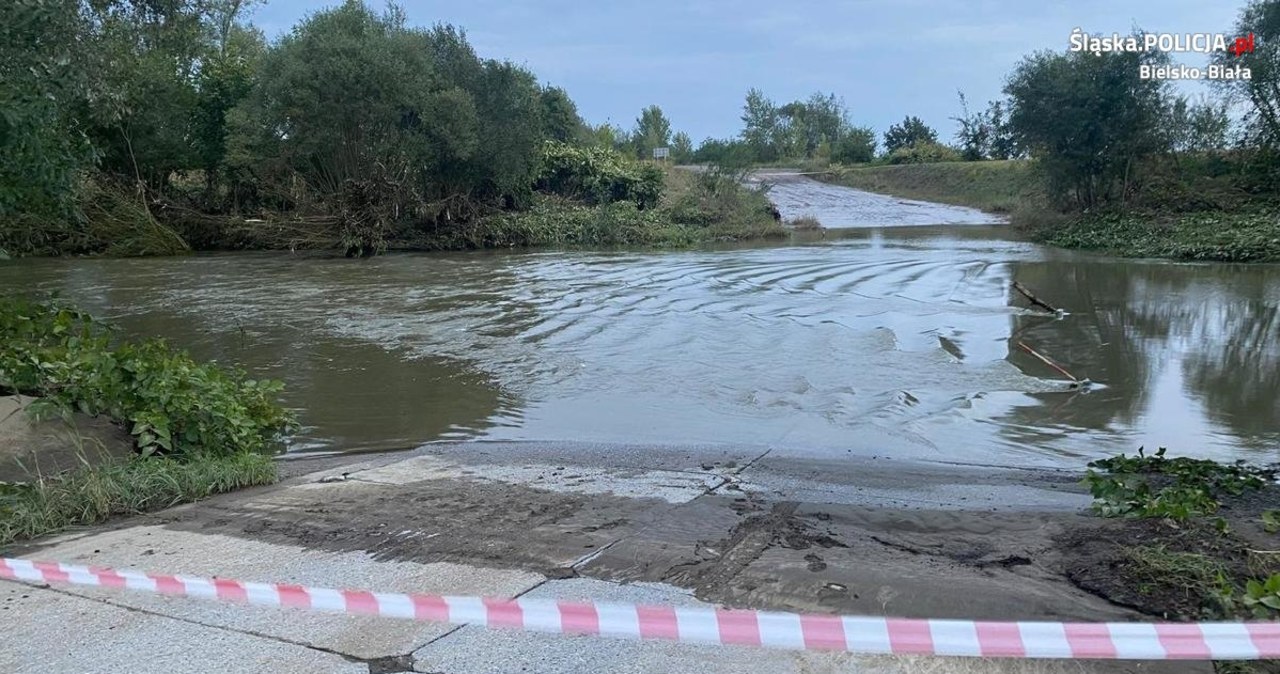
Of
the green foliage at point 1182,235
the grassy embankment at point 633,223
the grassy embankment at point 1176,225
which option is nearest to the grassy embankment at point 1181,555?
the green foliage at point 1182,235

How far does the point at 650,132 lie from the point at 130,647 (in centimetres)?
8458

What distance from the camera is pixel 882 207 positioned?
178 ft

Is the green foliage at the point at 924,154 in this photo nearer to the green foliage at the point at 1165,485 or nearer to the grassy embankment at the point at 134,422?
the green foliage at the point at 1165,485

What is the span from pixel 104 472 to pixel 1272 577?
6.66 m

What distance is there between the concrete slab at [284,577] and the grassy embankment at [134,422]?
0.51 m

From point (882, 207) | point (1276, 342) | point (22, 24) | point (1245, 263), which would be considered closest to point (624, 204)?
point (882, 207)

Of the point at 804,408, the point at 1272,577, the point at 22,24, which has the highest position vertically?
the point at 22,24

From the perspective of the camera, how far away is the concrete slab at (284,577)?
12.1ft

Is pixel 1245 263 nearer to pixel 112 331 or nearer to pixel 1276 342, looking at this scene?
pixel 1276 342

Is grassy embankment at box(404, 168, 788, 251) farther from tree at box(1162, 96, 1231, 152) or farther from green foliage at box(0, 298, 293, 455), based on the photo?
green foliage at box(0, 298, 293, 455)

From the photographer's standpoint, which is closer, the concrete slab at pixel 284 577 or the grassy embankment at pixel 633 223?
the concrete slab at pixel 284 577

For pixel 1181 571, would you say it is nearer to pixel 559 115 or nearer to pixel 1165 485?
pixel 1165 485

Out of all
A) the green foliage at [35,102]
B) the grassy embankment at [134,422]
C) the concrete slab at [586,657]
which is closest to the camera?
the concrete slab at [586,657]

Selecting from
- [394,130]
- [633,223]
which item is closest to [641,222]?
[633,223]
